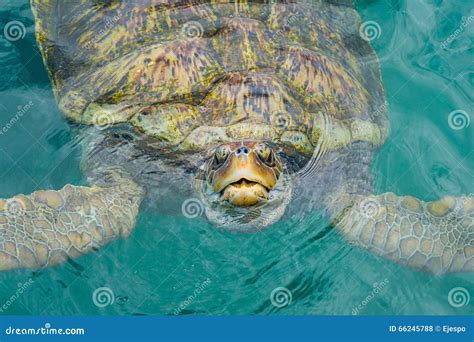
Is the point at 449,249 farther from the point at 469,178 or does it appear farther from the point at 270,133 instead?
the point at 270,133

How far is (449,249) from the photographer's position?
18.0 feet

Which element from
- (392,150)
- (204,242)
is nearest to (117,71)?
(204,242)

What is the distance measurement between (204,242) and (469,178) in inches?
104
